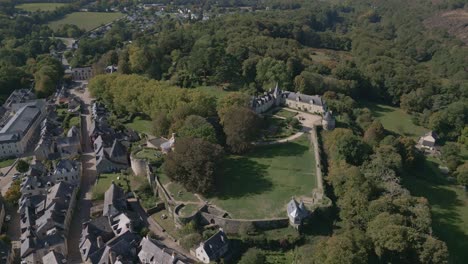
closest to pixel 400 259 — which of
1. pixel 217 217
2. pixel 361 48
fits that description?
pixel 217 217

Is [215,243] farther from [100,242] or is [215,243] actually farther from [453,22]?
[453,22]

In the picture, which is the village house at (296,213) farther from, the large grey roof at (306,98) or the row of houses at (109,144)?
the large grey roof at (306,98)

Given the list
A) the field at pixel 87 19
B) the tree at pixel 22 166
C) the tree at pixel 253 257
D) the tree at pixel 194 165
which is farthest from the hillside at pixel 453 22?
the tree at pixel 22 166

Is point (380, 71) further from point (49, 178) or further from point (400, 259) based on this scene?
point (49, 178)

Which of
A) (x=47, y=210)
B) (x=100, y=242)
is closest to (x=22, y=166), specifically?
(x=47, y=210)

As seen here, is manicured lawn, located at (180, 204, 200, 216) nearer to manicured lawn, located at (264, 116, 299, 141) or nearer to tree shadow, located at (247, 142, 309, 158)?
tree shadow, located at (247, 142, 309, 158)

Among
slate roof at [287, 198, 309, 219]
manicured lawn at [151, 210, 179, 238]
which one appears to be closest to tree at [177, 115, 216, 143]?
manicured lawn at [151, 210, 179, 238]
